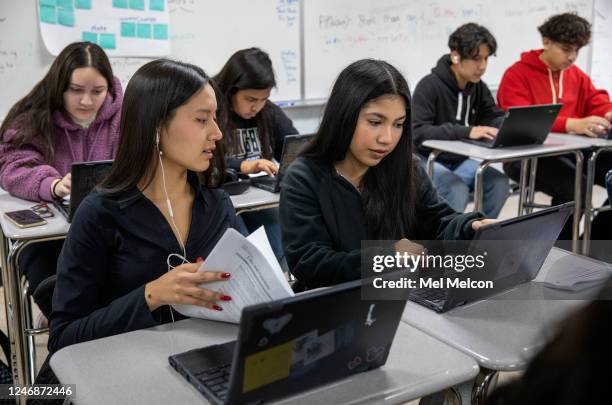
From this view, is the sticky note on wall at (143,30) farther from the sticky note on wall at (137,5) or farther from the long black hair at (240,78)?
the long black hair at (240,78)

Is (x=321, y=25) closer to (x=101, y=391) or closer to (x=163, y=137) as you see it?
(x=163, y=137)

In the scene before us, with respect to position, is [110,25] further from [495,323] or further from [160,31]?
[495,323]

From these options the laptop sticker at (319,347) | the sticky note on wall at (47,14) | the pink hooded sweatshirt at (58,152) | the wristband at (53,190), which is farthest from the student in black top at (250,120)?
the laptop sticker at (319,347)

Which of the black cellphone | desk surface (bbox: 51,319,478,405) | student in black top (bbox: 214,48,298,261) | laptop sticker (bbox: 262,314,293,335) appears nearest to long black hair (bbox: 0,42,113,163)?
the black cellphone

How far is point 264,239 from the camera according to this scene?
130 cm

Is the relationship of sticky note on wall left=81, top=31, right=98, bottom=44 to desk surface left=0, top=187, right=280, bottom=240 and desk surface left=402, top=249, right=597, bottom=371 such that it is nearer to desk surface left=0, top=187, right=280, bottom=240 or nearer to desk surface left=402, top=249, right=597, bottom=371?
desk surface left=0, top=187, right=280, bottom=240

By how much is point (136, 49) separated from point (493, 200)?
2.09 m

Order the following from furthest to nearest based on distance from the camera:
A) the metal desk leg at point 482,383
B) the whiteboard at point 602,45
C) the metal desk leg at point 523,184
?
the whiteboard at point 602,45
the metal desk leg at point 523,184
the metal desk leg at point 482,383

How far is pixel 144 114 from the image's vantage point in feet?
4.81

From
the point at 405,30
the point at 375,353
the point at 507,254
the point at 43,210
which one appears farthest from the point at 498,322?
the point at 405,30

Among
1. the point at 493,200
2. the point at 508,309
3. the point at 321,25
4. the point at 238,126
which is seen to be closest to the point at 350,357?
the point at 508,309

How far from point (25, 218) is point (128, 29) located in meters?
1.62

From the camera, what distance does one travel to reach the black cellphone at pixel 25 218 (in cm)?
216

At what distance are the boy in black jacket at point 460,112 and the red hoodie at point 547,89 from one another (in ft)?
0.72
